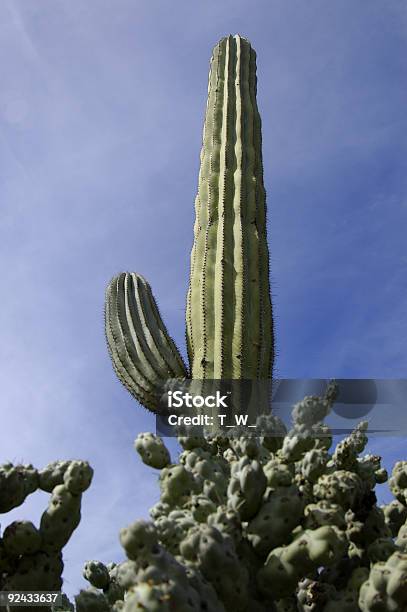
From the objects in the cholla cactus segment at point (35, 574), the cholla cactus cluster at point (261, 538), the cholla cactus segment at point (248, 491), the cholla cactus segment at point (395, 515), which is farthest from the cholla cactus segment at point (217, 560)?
the cholla cactus segment at point (395, 515)

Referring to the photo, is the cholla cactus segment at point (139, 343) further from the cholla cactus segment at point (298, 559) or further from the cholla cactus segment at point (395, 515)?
the cholla cactus segment at point (298, 559)

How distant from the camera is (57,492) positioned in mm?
3234

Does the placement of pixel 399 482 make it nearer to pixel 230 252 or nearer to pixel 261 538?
pixel 261 538

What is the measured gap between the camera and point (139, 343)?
710 centimetres

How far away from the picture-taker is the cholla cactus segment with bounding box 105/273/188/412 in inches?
271

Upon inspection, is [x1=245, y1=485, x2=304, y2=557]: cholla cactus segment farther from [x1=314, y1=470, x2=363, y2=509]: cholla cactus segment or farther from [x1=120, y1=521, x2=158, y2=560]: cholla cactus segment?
[x1=120, y1=521, x2=158, y2=560]: cholla cactus segment

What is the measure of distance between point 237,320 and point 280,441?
7.97ft

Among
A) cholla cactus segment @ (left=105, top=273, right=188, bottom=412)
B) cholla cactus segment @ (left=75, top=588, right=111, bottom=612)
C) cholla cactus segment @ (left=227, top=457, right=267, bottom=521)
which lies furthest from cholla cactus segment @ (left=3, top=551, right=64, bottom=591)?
cholla cactus segment @ (left=105, top=273, right=188, bottom=412)

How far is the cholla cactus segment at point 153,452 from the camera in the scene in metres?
3.44

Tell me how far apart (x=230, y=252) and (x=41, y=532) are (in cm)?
401

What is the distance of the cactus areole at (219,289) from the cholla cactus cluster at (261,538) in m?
2.55

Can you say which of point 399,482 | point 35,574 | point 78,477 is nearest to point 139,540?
point 78,477

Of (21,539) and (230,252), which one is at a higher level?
(230,252)

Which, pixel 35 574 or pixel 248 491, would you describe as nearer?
pixel 248 491
